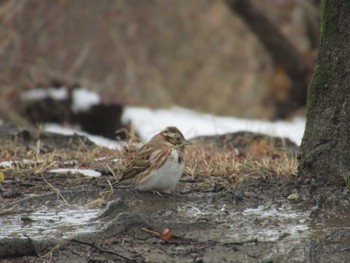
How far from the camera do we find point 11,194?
20.1 ft

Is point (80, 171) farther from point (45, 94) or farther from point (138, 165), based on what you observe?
point (45, 94)

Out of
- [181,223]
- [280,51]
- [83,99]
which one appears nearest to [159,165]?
[181,223]

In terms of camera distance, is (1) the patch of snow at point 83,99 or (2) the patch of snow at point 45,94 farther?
(2) the patch of snow at point 45,94

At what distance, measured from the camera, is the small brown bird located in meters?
5.88

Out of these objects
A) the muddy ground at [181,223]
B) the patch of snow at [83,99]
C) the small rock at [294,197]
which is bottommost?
the muddy ground at [181,223]

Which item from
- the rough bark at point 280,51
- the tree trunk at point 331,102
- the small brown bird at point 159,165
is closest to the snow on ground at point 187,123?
the rough bark at point 280,51

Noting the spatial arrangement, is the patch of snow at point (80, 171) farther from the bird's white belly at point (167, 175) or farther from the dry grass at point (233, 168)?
the bird's white belly at point (167, 175)

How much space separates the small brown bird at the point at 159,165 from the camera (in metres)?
5.88

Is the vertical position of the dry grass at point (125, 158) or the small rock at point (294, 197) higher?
the dry grass at point (125, 158)

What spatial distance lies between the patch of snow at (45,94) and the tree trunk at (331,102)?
7327 millimetres

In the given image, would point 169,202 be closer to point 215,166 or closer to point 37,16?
point 215,166

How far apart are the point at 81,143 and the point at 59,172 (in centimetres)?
142

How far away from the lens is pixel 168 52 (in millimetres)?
18219

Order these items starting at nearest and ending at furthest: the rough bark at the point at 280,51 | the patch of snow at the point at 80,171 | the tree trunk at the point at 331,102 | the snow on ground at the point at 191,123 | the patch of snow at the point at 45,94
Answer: the tree trunk at the point at 331,102 < the patch of snow at the point at 80,171 < the snow on ground at the point at 191,123 < the patch of snow at the point at 45,94 < the rough bark at the point at 280,51
